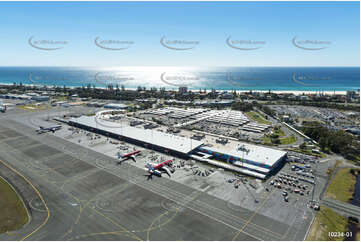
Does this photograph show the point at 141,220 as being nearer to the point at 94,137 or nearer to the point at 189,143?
the point at 189,143

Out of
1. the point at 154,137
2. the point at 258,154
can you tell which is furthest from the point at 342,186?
the point at 154,137

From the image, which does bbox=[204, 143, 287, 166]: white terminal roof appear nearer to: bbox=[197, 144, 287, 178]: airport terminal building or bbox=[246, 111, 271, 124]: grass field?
bbox=[197, 144, 287, 178]: airport terminal building

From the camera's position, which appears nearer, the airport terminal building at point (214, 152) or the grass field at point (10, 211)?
the grass field at point (10, 211)

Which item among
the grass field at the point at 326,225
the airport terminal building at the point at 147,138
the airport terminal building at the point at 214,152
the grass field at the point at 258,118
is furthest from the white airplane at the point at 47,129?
the grass field at the point at 258,118

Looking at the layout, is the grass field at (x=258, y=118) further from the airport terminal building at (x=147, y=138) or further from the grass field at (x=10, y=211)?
the grass field at (x=10, y=211)

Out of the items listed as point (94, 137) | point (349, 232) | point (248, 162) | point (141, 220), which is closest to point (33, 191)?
point (141, 220)

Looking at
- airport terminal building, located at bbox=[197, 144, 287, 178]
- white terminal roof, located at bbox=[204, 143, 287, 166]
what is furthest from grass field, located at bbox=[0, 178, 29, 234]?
white terminal roof, located at bbox=[204, 143, 287, 166]

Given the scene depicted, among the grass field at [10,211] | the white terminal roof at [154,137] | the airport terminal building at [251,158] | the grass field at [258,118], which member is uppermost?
the grass field at [258,118]
